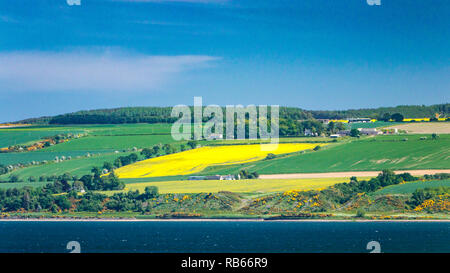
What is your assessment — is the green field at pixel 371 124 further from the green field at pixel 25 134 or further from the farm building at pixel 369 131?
the green field at pixel 25 134

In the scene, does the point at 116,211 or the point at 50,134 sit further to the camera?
the point at 50,134

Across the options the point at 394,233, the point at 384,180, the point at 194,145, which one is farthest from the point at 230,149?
the point at 394,233

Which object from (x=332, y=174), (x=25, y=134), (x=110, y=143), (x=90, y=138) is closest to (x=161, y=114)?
(x=90, y=138)

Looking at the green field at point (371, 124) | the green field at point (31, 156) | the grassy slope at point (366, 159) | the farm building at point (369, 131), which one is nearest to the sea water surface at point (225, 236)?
the grassy slope at point (366, 159)

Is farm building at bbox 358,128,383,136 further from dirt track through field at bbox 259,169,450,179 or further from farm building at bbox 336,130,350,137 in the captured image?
dirt track through field at bbox 259,169,450,179

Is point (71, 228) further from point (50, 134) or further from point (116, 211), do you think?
point (50, 134)

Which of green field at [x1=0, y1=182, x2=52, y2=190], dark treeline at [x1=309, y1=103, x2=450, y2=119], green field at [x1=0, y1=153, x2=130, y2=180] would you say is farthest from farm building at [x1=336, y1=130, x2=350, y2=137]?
green field at [x1=0, y1=182, x2=52, y2=190]

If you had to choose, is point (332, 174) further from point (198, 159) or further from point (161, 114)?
point (161, 114)
